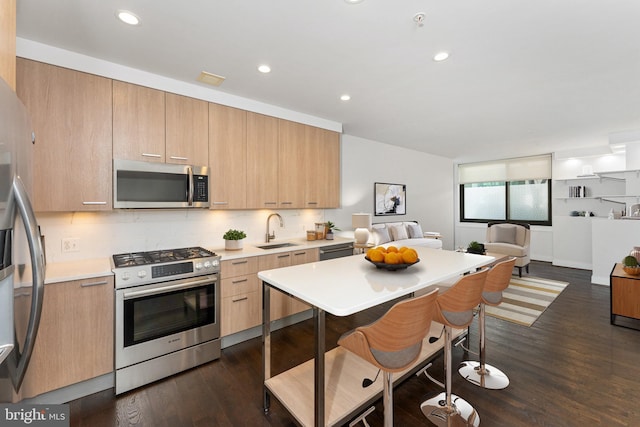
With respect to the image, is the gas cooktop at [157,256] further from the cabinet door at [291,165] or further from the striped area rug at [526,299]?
the striped area rug at [526,299]

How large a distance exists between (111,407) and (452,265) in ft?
8.68

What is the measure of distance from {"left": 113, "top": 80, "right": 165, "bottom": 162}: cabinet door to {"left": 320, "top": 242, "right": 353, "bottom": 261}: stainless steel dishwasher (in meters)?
2.03

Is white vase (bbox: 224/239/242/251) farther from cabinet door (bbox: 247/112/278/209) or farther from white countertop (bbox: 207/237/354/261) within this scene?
cabinet door (bbox: 247/112/278/209)

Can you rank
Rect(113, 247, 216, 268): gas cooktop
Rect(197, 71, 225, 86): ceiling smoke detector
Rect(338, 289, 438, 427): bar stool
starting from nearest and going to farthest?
Rect(338, 289, 438, 427): bar stool < Rect(113, 247, 216, 268): gas cooktop < Rect(197, 71, 225, 86): ceiling smoke detector

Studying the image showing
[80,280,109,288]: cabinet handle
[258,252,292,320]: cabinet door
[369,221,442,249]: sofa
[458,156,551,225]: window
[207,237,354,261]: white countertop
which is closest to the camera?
[80,280,109,288]: cabinet handle

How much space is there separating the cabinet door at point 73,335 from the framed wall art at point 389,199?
4545 mm

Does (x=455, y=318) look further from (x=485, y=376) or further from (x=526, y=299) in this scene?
(x=526, y=299)

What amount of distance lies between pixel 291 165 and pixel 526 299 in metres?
3.88

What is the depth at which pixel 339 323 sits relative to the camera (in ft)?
10.6

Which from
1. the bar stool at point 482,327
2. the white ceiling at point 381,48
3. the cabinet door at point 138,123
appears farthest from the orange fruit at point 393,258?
the cabinet door at point 138,123

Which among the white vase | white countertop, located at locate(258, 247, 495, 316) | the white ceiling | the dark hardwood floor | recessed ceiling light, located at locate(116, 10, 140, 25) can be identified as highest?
the white ceiling

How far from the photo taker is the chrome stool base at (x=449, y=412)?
173 cm

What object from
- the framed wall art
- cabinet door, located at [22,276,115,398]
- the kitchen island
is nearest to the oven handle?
cabinet door, located at [22,276,115,398]

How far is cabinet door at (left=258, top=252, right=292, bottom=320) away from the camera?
2.91m
